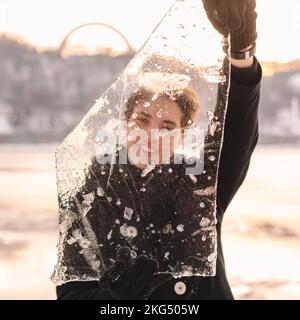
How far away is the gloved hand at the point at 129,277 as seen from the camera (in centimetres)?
87

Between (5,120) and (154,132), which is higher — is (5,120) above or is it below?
below

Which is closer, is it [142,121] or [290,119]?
[142,121]

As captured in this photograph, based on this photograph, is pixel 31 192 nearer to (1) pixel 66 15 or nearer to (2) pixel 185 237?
(1) pixel 66 15

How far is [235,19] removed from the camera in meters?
0.83

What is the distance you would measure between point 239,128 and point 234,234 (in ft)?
11.0

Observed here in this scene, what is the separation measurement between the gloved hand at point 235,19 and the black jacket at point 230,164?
0.04m

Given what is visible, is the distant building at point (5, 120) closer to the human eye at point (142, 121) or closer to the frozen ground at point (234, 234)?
the frozen ground at point (234, 234)

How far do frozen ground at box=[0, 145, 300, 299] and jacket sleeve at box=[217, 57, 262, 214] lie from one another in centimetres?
187

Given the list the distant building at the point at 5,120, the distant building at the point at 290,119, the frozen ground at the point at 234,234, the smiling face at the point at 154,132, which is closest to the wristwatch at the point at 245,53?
the smiling face at the point at 154,132

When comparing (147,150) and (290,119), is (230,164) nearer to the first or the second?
(147,150)

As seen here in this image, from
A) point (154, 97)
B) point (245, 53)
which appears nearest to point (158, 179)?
point (154, 97)

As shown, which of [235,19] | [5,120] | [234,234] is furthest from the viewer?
[5,120]

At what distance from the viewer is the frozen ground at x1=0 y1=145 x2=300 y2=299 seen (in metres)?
2.91

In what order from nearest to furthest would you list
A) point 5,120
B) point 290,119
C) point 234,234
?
1. point 234,234
2. point 5,120
3. point 290,119
